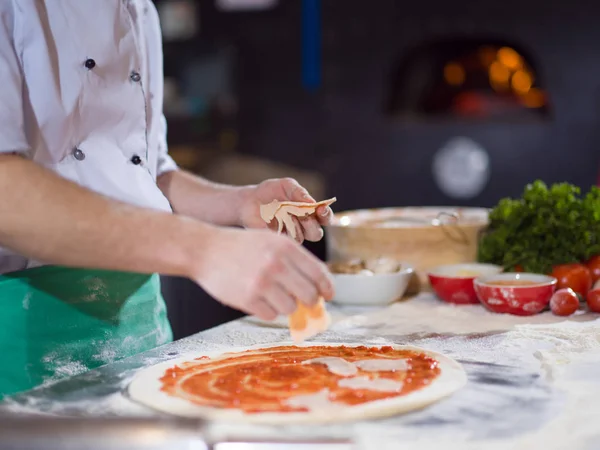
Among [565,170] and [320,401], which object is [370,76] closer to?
[565,170]

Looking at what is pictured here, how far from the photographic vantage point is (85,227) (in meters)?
1.23

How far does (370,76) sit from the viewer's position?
17.5ft

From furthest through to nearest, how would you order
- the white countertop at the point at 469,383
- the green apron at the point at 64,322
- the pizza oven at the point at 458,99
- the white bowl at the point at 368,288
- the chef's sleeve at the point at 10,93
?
1. the pizza oven at the point at 458,99
2. the white bowl at the point at 368,288
3. the green apron at the point at 64,322
4. the chef's sleeve at the point at 10,93
5. the white countertop at the point at 469,383

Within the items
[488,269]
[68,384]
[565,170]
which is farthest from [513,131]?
[68,384]

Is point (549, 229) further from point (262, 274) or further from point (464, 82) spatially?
point (464, 82)

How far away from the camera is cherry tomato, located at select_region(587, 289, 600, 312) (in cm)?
187

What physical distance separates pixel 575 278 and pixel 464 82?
352cm

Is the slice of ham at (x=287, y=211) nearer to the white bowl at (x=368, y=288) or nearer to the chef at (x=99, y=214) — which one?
the chef at (x=99, y=214)

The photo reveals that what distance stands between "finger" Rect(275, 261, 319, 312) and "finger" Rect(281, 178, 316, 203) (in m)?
0.55

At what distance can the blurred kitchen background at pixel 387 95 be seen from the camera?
4957 mm

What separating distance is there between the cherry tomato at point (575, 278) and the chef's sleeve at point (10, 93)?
4.43ft

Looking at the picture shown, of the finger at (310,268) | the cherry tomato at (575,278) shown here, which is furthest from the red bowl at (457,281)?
the finger at (310,268)

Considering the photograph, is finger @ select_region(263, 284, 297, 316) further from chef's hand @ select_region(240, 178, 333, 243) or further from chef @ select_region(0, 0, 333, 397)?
chef's hand @ select_region(240, 178, 333, 243)

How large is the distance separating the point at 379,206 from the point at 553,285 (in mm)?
3514
